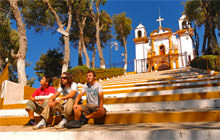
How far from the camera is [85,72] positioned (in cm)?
909

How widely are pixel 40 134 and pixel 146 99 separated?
80.9 inches

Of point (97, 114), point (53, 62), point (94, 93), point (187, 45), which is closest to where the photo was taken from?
point (97, 114)

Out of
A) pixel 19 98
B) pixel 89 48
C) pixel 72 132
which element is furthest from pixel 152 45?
pixel 72 132

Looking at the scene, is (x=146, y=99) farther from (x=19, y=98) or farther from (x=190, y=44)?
(x=190, y=44)

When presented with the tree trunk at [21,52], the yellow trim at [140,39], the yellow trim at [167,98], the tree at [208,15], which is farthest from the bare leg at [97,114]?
the yellow trim at [140,39]

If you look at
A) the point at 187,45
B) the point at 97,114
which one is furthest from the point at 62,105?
the point at 187,45

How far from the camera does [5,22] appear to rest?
35.0 ft

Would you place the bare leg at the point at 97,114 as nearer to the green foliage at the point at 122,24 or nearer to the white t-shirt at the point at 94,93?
the white t-shirt at the point at 94,93

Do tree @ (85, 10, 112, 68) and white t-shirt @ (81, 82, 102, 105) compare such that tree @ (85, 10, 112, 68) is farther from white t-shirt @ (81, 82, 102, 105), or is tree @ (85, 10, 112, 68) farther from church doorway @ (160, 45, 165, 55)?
white t-shirt @ (81, 82, 102, 105)

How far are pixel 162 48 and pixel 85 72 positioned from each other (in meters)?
20.6

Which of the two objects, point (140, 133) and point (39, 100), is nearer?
point (140, 133)

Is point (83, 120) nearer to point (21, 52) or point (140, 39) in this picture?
point (21, 52)

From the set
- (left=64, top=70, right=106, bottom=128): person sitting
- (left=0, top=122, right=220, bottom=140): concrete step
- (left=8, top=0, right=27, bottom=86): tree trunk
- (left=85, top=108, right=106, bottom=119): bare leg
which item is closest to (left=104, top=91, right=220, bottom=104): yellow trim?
(left=64, top=70, right=106, bottom=128): person sitting

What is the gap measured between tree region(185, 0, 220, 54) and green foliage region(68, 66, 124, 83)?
699 centimetres
